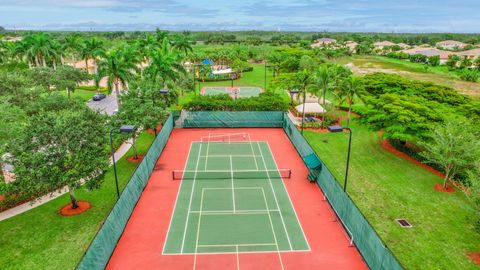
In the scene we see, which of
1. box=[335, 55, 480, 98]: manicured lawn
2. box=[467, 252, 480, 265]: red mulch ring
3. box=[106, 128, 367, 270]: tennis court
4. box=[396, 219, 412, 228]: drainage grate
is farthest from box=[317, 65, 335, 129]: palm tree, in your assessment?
box=[335, 55, 480, 98]: manicured lawn

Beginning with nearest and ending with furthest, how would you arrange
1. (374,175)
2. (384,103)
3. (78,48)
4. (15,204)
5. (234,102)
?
(15,204)
(374,175)
(384,103)
(234,102)
(78,48)

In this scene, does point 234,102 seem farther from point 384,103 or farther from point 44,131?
point 44,131

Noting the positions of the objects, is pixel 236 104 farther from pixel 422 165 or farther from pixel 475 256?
pixel 475 256

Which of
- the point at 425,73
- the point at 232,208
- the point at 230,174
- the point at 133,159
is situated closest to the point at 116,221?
the point at 232,208

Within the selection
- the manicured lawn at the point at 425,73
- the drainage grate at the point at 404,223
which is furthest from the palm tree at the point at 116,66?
the manicured lawn at the point at 425,73

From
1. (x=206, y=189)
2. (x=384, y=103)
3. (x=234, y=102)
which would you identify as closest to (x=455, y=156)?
(x=384, y=103)

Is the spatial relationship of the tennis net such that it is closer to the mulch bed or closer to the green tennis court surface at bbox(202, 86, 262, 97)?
the mulch bed

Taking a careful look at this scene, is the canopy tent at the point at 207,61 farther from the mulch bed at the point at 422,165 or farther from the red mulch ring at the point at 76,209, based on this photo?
the red mulch ring at the point at 76,209
